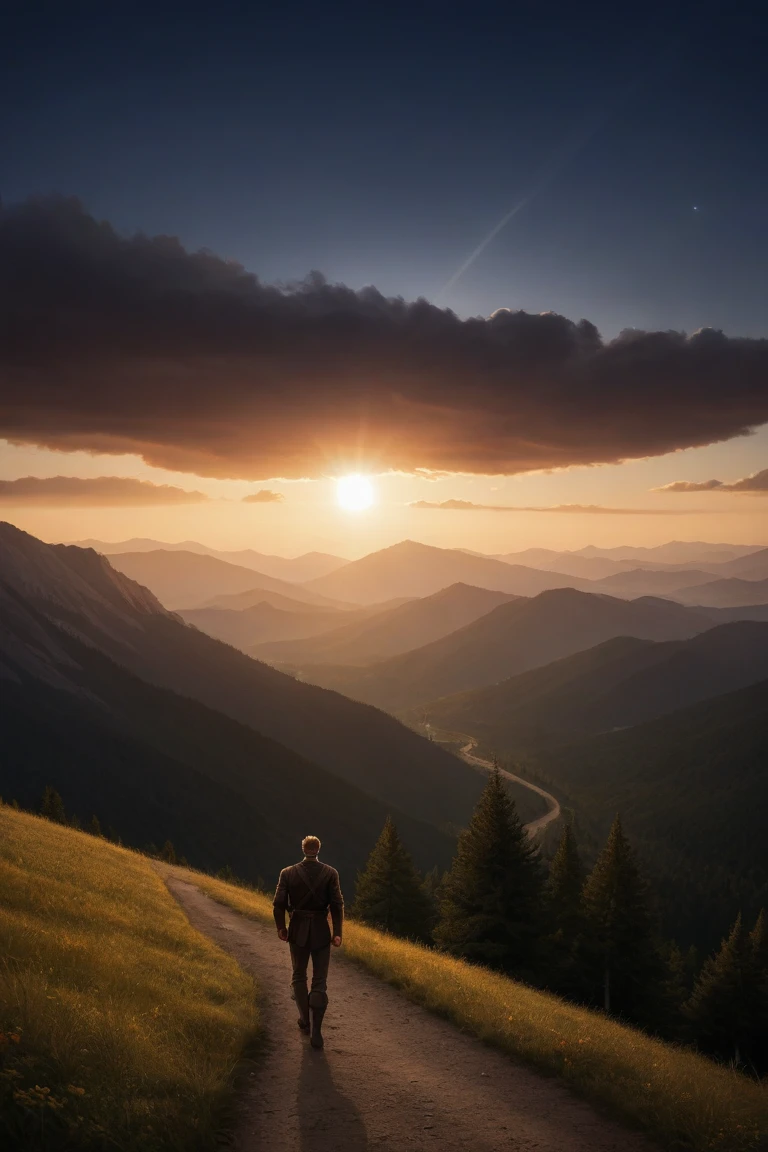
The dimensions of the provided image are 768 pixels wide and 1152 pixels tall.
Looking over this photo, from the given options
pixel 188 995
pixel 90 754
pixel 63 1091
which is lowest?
pixel 90 754

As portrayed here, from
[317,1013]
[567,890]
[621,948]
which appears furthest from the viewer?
[567,890]

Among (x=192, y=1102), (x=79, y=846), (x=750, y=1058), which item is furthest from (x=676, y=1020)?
(x=192, y=1102)

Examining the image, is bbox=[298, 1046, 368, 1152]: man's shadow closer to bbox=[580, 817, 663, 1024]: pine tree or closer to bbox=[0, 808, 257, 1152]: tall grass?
bbox=[0, 808, 257, 1152]: tall grass

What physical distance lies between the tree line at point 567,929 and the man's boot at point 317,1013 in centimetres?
2147

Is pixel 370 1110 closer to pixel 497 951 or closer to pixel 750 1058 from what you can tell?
pixel 497 951

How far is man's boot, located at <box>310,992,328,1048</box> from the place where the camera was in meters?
11.0

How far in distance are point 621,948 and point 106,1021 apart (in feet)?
118

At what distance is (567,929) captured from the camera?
3975 centimetres

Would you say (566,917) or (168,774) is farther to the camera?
(168,774)

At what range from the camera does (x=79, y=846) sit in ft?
77.0

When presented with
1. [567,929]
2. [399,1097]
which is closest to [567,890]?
[567,929]

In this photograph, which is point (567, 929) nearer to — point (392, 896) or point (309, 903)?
point (392, 896)

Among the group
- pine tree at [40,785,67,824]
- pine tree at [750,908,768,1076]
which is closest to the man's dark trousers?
pine tree at [750,908,768,1076]

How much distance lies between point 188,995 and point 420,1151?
512 centimetres
